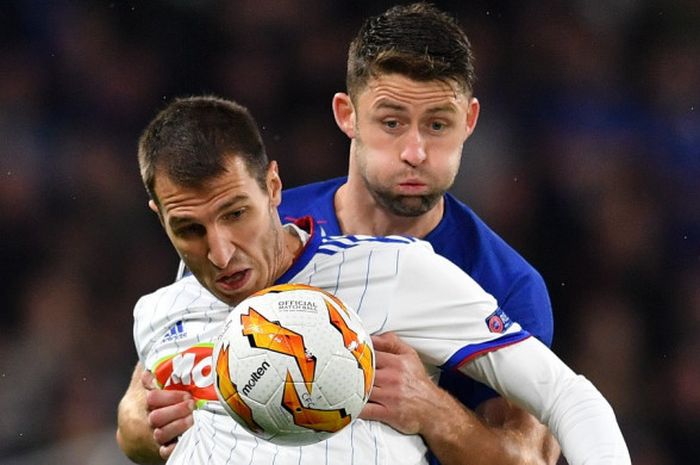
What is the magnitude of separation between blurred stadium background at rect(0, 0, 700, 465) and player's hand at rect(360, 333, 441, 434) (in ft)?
13.6

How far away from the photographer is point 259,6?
909cm

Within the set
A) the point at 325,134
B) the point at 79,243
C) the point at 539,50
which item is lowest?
the point at 79,243

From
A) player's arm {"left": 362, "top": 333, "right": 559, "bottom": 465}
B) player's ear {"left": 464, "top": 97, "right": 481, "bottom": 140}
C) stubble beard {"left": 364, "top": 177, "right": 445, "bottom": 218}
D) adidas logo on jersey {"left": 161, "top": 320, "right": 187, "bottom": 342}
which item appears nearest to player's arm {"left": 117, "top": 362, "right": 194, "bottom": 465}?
adidas logo on jersey {"left": 161, "top": 320, "right": 187, "bottom": 342}

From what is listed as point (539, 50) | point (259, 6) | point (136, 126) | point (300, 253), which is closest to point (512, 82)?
point (539, 50)

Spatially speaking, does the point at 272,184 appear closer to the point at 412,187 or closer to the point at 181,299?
the point at 181,299

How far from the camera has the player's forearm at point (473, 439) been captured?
3.92 meters

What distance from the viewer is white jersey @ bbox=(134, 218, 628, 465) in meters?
3.66

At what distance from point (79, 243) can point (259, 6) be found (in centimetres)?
217

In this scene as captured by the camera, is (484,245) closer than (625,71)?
Yes

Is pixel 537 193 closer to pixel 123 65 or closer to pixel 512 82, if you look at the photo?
pixel 512 82

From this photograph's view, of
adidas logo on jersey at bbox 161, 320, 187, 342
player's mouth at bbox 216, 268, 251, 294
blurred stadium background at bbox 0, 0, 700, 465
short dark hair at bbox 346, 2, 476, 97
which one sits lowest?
blurred stadium background at bbox 0, 0, 700, 465

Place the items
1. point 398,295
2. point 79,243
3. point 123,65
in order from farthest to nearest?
point 123,65, point 79,243, point 398,295

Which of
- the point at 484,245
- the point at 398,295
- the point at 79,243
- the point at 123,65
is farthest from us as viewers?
the point at 123,65

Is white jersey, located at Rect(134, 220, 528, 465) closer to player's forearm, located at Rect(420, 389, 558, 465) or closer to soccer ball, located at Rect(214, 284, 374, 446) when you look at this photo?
player's forearm, located at Rect(420, 389, 558, 465)
